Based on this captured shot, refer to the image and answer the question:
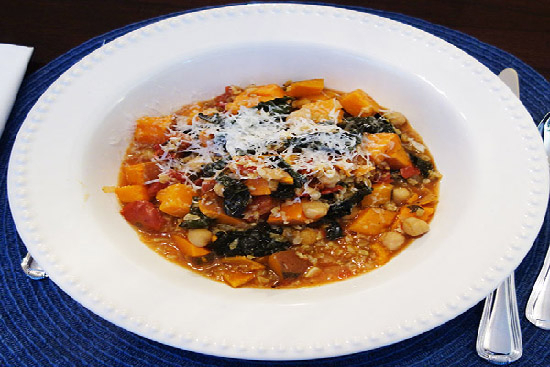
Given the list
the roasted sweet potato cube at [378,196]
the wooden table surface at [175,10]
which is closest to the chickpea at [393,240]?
the roasted sweet potato cube at [378,196]

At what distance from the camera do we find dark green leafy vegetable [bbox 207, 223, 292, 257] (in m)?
3.12

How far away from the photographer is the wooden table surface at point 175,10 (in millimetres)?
4578

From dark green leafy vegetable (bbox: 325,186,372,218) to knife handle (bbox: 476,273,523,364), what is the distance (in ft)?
3.07

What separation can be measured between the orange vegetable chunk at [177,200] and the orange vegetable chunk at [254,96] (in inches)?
27.6

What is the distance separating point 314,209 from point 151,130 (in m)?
1.33

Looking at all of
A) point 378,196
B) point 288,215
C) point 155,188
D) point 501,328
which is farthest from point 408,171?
point 155,188

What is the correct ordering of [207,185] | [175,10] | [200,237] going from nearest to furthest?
1. [200,237]
2. [207,185]
3. [175,10]

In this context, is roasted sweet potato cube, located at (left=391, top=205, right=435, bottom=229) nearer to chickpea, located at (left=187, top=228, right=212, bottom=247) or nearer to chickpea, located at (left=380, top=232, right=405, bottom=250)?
chickpea, located at (left=380, top=232, right=405, bottom=250)

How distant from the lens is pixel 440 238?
2988mm

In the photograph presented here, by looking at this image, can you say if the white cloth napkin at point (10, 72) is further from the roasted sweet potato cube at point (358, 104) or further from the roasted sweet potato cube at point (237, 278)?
the roasted sweet potato cube at point (358, 104)

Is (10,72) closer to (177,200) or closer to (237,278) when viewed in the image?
(177,200)

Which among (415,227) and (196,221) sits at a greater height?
(415,227)

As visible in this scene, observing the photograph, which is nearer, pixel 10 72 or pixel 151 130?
pixel 151 130

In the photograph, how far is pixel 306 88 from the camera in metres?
3.87
